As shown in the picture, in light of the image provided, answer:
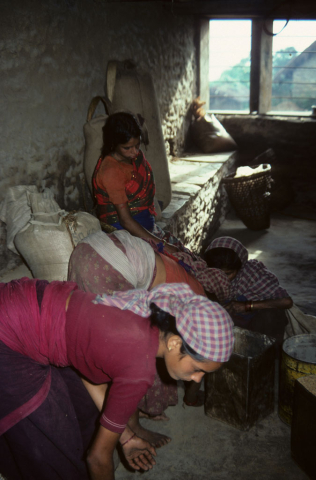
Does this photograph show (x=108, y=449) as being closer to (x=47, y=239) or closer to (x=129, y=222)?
(x=47, y=239)

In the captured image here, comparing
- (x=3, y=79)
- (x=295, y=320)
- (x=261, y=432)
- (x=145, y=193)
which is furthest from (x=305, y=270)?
(x=3, y=79)

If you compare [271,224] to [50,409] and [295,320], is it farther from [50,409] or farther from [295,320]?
[50,409]

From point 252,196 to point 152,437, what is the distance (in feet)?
13.1

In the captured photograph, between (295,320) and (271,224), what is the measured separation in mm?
3466

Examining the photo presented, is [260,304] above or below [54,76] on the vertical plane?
below

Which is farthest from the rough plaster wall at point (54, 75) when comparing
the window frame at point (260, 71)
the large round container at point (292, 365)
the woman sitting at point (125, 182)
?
the window frame at point (260, 71)

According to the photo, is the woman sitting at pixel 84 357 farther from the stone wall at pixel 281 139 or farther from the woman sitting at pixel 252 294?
the stone wall at pixel 281 139

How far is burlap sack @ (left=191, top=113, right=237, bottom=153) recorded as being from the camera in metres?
6.65

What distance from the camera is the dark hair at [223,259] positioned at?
3.05 m

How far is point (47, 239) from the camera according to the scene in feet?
8.53

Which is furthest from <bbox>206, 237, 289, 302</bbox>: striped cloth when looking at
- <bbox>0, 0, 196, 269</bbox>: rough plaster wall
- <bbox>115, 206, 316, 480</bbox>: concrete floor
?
<bbox>0, 0, 196, 269</bbox>: rough plaster wall

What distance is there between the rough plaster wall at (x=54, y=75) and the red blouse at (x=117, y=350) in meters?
1.51

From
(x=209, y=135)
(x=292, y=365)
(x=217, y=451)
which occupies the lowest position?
(x=217, y=451)

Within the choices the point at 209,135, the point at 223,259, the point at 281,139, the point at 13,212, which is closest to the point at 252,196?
the point at 209,135
